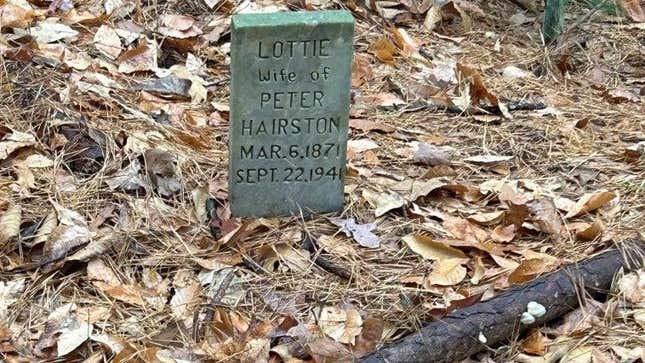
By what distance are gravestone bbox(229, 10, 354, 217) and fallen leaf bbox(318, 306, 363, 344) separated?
50 centimetres

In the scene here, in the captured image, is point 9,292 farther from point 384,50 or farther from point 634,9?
point 634,9

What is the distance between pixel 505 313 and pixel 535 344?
0.35 feet

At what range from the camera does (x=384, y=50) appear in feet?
14.2

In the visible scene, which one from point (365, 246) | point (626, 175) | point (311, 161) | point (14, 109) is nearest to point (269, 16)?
point (311, 161)

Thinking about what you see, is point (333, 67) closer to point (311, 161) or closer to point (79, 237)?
point (311, 161)

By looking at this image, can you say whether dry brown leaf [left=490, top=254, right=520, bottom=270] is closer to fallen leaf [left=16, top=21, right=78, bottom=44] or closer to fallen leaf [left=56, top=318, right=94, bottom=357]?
fallen leaf [left=56, top=318, right=94, bottom=357]

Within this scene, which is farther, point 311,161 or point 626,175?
point 626,175

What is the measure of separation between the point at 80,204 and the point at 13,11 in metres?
1.27

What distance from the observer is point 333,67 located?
305 centimetres

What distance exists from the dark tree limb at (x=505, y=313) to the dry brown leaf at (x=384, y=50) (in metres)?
1.58

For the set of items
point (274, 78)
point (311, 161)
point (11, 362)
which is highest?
point (274, 78)

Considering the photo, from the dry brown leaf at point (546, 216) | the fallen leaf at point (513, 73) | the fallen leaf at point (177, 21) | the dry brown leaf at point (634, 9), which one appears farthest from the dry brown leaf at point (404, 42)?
the dry brown leaf at point (546, 216)

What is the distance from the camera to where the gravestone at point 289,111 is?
9.78 ft

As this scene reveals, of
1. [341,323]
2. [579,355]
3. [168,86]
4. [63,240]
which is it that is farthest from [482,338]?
[168,86]
